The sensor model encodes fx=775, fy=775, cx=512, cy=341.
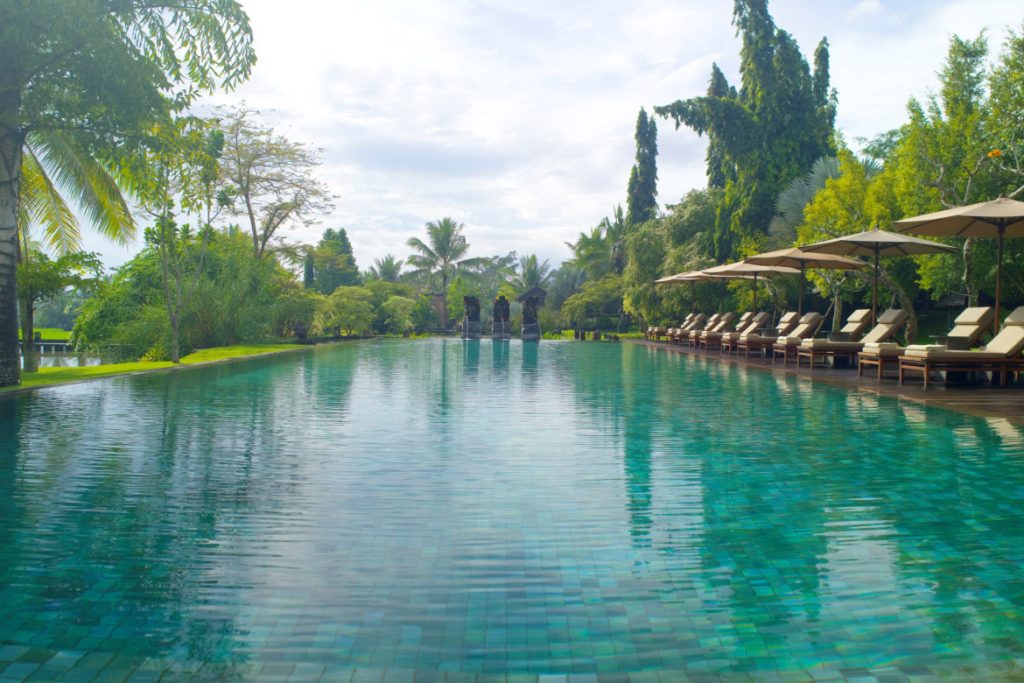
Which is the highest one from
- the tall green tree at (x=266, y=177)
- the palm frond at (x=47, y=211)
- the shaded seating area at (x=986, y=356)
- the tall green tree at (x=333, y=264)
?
the tall green tree at (x=266, y=177)

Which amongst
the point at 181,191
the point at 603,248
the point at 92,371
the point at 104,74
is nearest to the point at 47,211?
the point at 181,191

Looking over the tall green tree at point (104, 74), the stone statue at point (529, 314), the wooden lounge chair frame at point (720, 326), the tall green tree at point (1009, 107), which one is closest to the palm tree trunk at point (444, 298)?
the stone statue at point (529, 314)

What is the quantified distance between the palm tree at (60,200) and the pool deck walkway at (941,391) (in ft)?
45.3

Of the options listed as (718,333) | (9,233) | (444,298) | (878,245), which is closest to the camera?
(9,233)

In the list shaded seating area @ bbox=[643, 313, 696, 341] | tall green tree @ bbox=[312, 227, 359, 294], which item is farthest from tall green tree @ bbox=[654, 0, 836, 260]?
tall green tree @ bbox=[312, 227, 359, 294]

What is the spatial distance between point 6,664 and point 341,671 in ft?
3.49

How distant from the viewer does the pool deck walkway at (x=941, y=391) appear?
8347 millimetres

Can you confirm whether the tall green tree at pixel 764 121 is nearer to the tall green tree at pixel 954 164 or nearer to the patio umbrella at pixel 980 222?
the tall green tree at pixel 954 164

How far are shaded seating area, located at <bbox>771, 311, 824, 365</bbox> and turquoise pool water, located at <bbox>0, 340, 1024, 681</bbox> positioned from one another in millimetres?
8132

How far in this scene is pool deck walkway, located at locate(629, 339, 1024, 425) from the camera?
835 cm

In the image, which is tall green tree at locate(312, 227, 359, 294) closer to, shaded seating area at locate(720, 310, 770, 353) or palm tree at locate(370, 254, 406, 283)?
palm tree at locate(370, 254, 406, 283)

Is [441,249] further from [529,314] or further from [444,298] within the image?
[529,314]

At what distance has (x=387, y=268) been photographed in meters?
50.8

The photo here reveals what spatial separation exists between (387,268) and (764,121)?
2830 cm
